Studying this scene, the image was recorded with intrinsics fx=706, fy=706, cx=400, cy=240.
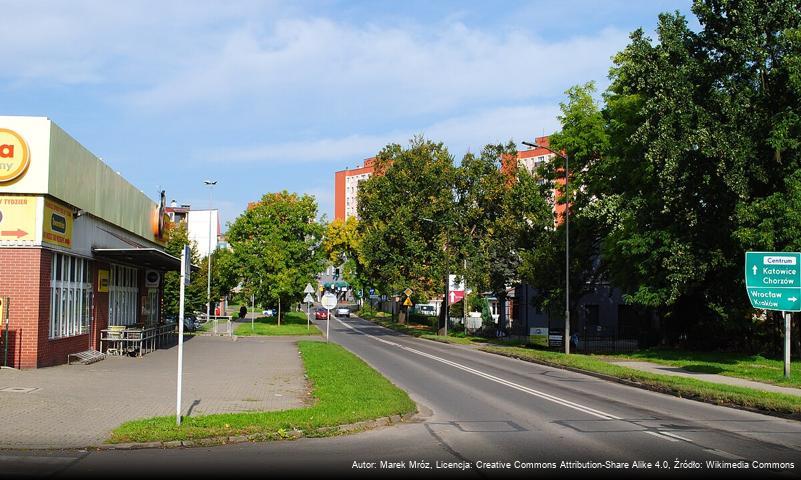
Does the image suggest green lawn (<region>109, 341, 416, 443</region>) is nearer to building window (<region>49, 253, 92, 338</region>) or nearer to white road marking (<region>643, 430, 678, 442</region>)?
white road marking (<region>643, 430, 678, 442</region>)

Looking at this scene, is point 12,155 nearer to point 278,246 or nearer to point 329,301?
point 329,301

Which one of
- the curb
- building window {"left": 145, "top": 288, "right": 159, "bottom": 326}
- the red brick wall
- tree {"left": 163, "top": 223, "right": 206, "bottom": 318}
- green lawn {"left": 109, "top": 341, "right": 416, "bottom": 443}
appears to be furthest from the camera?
tree {"left": 163, "top": 223, "right": 206, "bottom": 318}

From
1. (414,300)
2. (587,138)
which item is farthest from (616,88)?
(414,300)

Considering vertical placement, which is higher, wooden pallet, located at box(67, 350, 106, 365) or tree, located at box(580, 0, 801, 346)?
tree, located at box(580, 0, 801, 346)

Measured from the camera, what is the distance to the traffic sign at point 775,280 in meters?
20.4

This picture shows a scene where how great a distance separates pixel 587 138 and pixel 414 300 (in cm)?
1801

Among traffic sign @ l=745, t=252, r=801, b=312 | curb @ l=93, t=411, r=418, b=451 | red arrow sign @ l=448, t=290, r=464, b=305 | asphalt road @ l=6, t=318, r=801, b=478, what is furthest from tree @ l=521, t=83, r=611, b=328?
red arrow sign @ l=448, t=290, r=464, b=305

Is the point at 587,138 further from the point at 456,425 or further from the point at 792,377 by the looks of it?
the point at 456,425

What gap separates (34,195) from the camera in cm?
1886

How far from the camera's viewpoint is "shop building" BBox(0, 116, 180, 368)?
1859cm

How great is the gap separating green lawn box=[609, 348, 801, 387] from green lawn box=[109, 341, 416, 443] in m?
12.3

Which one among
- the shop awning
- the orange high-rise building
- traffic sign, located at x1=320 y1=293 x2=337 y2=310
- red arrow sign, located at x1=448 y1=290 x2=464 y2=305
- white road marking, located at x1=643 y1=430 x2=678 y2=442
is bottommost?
white road marking, located at x1=643 y1=430 x2=678 y2=442

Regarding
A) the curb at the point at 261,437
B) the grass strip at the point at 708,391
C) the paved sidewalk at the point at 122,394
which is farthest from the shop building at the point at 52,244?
the grass strip at the point at 708,391

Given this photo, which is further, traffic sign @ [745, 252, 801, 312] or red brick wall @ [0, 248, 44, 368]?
traffic sign @ [745, 252, 801, 312]
